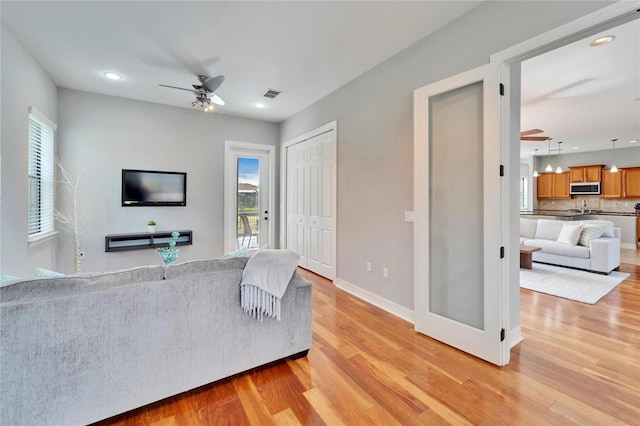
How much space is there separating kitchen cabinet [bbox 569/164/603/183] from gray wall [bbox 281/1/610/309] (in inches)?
345

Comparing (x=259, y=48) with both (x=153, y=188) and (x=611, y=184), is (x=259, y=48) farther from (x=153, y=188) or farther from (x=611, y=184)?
(x=611, y=184)

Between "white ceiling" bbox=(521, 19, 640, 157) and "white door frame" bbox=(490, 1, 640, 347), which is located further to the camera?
"white ceiling" bbox=(521, 19, 640, 157)

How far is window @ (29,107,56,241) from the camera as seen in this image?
3.09 meters

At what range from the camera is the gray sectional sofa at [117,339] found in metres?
1.29

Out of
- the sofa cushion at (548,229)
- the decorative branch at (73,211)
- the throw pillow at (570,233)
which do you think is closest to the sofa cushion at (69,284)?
the decorative branch at (73,211)

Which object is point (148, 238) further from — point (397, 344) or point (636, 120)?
point (636, 120)

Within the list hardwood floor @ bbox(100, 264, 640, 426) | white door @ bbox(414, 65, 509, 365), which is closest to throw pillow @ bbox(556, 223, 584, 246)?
hardwood floor @ bbox(100, 264, 640, 426)

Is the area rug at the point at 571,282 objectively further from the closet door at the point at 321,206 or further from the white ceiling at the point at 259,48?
the closet door at the point at 321,206

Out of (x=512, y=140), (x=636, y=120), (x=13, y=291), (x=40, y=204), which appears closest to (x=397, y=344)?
(x=512, y=140)

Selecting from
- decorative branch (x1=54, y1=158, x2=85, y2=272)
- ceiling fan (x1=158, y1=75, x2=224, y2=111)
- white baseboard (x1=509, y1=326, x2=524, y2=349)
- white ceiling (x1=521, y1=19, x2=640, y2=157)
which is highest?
white ceiling (x1=521, y1=19, x2=640, y2=157)

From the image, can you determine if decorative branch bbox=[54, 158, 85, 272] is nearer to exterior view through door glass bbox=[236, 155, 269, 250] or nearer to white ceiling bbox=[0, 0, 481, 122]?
white ceiling bbox=[0, 0, 481, 122]

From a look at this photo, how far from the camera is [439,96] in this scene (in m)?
2.47

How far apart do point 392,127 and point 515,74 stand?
114 cm

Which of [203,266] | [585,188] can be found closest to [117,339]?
[203,266]
